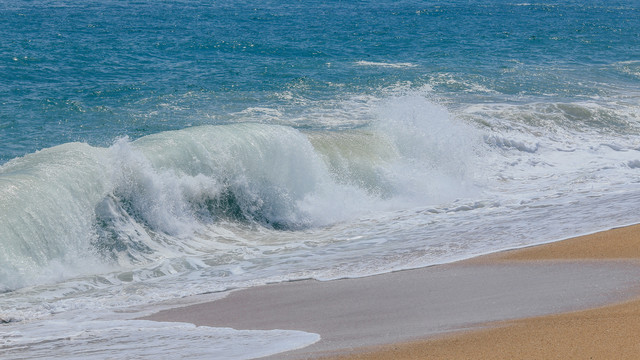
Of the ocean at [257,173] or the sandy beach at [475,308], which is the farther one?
the ocean at [257,173]

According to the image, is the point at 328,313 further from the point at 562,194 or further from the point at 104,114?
the point at 104,114

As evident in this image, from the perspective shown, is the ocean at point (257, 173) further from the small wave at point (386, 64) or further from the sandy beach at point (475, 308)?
the sandy beach at point (475, 308)

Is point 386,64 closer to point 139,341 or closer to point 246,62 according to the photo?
point 246,62

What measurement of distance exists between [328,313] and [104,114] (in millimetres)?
10958

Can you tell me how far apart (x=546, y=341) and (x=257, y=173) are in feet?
20.5

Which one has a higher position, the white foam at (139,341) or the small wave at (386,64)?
the small wave at (386,64)

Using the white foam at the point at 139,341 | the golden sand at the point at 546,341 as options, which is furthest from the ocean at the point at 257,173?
the golden sand at the point at 546,341

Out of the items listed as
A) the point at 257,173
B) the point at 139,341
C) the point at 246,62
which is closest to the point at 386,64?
the point at 246,62

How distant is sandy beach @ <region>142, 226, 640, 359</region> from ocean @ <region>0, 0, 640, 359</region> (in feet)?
1.32

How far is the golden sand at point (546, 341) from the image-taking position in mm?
4562

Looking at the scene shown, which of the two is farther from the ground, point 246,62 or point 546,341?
point 246,62

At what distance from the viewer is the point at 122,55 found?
22.9 m

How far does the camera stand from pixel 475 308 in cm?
571

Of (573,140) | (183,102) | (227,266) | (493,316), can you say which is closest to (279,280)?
(227,266)
